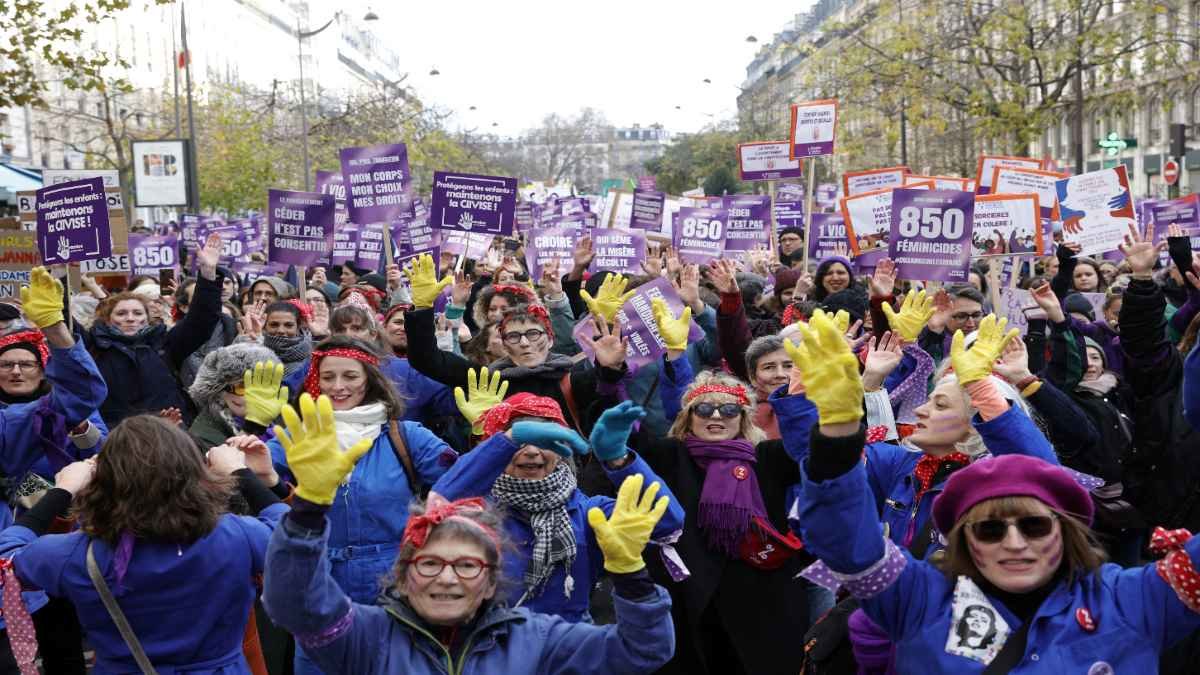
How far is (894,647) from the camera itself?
3.20 meters

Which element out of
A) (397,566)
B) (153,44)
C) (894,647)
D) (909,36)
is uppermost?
(153,44)

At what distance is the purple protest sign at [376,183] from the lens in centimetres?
1164

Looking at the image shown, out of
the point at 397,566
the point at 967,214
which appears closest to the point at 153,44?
the point at 967,214

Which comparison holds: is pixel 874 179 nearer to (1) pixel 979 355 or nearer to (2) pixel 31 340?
(2) pixel 31 340

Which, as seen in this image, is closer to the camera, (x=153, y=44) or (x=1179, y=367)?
(x=1179, y=367)

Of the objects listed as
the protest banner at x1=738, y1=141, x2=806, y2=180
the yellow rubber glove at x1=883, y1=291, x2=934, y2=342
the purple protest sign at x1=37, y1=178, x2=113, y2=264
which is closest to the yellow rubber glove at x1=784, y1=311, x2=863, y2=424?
the yellow rubber glove at x1=883, y1=291, x2=934, y2=342

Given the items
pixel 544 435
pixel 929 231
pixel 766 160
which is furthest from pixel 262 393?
pixel 766 160

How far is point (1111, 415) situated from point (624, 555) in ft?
10.7

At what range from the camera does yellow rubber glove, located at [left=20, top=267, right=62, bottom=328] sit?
18.6ft

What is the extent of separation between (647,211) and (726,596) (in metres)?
11.5

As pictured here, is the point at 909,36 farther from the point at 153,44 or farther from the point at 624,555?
the point at 153,44

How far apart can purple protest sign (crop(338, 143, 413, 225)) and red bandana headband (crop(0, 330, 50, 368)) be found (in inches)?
238

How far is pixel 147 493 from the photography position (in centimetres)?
368

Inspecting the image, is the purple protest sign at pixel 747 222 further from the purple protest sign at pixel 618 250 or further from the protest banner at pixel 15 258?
the protest banner at pixel 15 258
